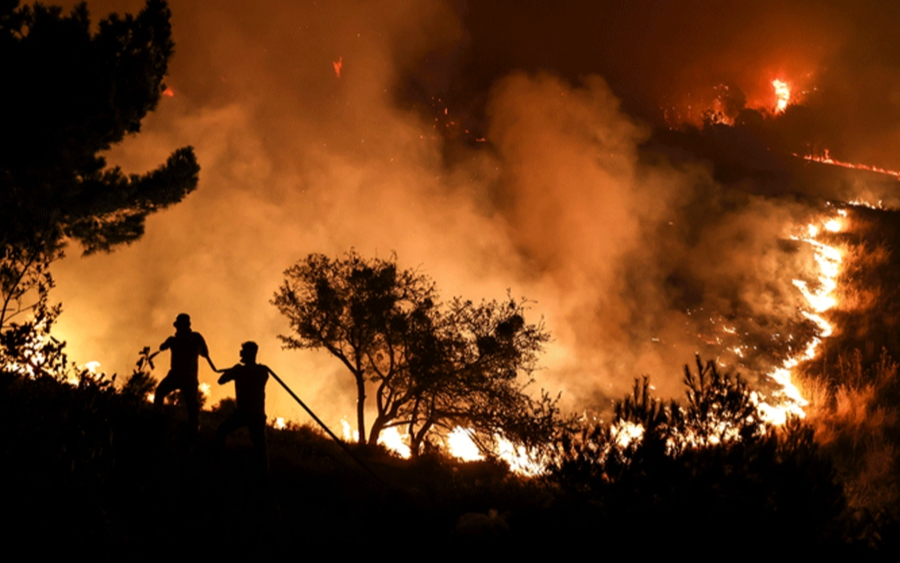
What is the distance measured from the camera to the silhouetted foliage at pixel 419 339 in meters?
19.6

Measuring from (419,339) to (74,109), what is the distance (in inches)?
521

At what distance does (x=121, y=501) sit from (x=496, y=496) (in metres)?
6.59

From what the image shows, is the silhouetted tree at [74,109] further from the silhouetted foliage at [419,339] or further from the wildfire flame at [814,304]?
the wildfire flame at [814,304]

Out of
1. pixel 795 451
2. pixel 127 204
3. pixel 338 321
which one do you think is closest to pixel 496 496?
pixel 795 451

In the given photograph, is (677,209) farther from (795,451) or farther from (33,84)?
(33,84)

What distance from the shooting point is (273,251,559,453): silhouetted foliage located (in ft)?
64.2

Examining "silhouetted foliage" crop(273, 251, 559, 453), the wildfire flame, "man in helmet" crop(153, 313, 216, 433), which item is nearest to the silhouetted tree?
"man in helmet" crop(153, 313, 216, 433)

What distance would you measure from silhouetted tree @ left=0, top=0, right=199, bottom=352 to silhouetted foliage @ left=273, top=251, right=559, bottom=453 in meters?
7.66

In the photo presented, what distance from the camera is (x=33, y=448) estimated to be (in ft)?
18.1

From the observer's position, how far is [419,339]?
65.9 feet

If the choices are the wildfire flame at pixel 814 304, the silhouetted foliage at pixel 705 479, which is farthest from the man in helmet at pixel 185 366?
the wildfire flame at pixel 814 304

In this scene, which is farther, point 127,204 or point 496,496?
point 127,204

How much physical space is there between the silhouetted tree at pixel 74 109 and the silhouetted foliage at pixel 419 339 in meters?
7.66

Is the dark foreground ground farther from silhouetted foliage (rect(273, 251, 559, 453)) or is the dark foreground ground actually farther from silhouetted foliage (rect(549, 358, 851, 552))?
silhouetted foliage (rect(273, 251, 559, 453))
